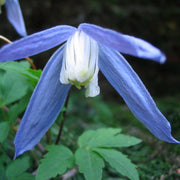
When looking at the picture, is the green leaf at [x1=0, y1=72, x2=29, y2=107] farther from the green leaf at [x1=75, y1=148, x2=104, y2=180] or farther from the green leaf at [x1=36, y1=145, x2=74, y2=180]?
the green leaf at [x1=75, y1=148, x2=104, y2=180]

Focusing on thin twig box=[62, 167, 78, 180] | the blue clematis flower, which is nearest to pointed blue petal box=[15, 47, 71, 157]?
the blue clematis flower

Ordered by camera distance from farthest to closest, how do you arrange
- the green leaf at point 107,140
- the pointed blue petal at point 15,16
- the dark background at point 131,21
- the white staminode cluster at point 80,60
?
the dark background at point 131,21 → the pointed blue petal at point 15,16 → the green leaf at point 107,140 → the white staminode cluster at point 80,60

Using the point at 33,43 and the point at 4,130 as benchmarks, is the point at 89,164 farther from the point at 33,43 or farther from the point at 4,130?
the point at 33,43

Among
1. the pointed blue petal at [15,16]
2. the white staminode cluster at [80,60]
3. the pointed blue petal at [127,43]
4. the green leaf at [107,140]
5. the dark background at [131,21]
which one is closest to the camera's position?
the pointed blue petal at [127,43]

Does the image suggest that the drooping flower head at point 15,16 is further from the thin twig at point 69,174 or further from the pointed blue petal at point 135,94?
the thin twig at point 69,174

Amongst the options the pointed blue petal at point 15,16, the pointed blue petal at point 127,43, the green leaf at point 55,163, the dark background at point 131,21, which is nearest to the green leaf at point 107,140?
the green leaf at point 55,163

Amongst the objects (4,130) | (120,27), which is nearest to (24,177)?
(4,130)
